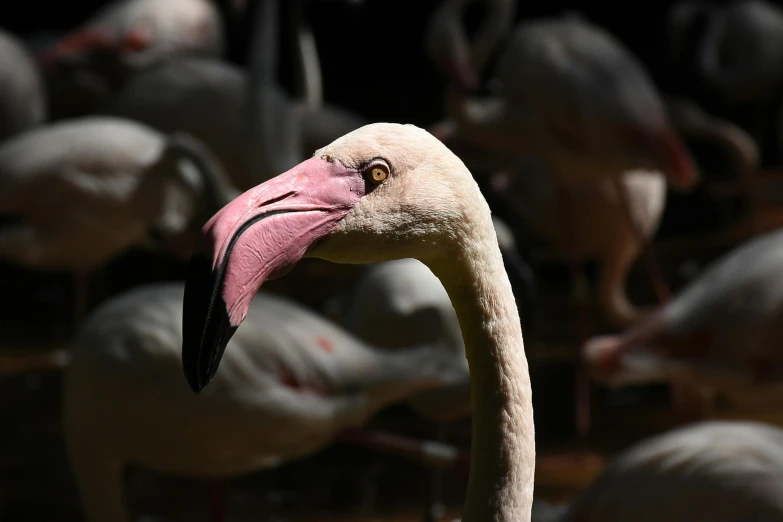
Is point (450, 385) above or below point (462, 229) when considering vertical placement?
below

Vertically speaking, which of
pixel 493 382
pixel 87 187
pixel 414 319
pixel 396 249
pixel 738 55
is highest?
pixel 396 249

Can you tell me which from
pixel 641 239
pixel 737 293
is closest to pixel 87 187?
pixel 641 239

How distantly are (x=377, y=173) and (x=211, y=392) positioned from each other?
1.54m

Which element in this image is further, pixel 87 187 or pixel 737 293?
pixel 87 187

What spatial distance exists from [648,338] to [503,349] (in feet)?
6.70

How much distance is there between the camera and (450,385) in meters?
2.93

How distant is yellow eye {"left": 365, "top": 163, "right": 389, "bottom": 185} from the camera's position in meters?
1.13

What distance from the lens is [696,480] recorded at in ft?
6.86

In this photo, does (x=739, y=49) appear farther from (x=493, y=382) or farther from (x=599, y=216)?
(x=493, y=382)

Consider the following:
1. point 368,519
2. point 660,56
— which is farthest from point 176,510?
point 660,56

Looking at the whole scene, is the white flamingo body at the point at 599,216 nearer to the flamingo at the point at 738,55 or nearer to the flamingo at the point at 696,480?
the flamingo at the point at 696,480

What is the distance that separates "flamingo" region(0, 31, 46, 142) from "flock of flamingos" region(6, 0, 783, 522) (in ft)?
0.05

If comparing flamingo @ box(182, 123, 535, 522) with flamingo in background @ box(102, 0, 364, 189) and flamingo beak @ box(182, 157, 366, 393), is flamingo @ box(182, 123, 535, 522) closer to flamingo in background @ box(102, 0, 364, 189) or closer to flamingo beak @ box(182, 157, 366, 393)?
flamingo beak @ box(182, 157, 366, 393)

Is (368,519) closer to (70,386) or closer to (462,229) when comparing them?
(70,386)
